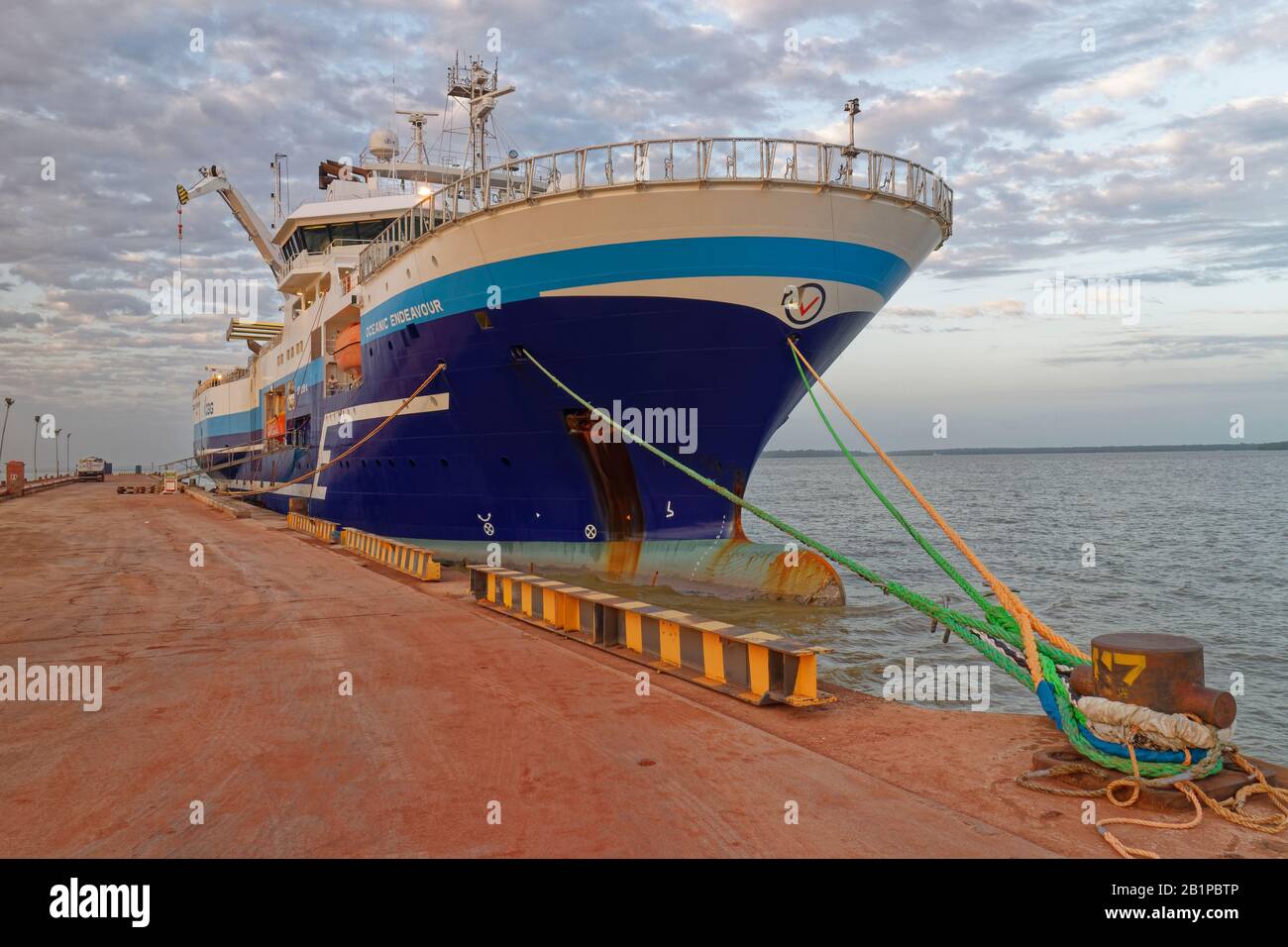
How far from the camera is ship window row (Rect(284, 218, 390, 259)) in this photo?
30.3 m

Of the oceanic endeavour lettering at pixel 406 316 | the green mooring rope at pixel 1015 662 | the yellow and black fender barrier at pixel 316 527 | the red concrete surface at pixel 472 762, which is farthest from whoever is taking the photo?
the yellow and black fender barrier at pixel 316 527

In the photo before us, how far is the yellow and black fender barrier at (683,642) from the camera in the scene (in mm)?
8336

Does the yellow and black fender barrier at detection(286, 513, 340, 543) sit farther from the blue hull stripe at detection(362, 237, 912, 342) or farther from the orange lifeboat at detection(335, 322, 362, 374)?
the blue hull stripe at detection(362, 237, 912, 342)

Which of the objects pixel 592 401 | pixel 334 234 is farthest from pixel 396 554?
pixel 334 234

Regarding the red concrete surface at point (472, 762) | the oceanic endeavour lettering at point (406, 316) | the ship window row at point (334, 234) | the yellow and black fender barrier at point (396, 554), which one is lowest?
the red concrete surface at point (472, 762)

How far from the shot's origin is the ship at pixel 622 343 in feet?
48.4

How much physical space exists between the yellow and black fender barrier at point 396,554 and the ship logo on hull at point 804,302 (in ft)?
27.5

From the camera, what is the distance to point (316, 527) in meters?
25.8

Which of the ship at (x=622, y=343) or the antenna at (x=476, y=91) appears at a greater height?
the antenna at (x=476, y=91)

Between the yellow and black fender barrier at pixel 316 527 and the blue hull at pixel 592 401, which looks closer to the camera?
the blue hull at pixel 592 401

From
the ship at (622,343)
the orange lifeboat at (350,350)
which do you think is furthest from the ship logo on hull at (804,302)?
the orange lifeboat at (350,350)

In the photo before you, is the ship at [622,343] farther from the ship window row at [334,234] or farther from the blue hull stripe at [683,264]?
the ship window row at [334,234]

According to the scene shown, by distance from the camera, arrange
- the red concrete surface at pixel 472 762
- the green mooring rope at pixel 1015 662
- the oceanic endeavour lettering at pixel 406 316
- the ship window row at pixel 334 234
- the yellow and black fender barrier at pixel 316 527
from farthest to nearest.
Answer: the ship window row at pixel 334 234 < the yellow and black fender barrier at pixel 316 527 < the oceanic endeavour lettering at pixel 406 316 < the green mooring rope at pixel 1015 662 < the red concrete surface at pixel 472 762

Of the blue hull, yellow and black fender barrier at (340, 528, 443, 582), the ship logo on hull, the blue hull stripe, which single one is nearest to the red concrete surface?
yellow and black fender barrier at (340, 528, 443, 582)
